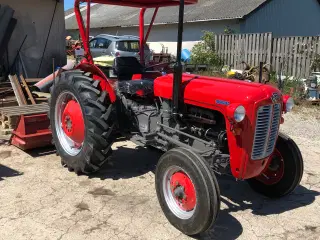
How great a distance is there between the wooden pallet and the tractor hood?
232 cm

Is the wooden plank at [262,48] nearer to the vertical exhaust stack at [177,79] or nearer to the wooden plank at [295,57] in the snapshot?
the wooden plank at [295,57]

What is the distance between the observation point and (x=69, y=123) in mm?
4457

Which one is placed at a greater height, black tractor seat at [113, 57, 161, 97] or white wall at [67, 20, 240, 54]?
white wall at [67, 20, 240, 54]

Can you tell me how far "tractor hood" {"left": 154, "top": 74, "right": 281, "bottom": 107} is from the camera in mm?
3102

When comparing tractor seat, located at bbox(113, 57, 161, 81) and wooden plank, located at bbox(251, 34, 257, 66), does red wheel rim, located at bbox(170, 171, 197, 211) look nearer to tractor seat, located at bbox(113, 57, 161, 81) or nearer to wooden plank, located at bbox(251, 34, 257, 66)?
tractor seat, located at bbox(113, 57, 161, 81)

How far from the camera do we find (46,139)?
5.02m

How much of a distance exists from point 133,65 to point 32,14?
21.1 feet

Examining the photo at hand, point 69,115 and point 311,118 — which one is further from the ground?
point 69,115

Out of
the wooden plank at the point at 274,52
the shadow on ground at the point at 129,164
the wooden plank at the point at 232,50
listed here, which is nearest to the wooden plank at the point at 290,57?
the wooden plank at the point at 274,52

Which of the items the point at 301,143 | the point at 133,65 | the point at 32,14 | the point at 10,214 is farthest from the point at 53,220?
the point at 32,14

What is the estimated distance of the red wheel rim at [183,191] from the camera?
10.2 ft

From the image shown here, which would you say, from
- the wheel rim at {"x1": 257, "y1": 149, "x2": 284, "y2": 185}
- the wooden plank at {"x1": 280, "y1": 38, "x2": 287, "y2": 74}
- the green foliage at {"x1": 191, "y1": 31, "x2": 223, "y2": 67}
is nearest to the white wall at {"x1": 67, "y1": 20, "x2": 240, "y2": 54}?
the green foliage at {"x1": 191, "y1": 31, "x2": 223, "y2": 67}

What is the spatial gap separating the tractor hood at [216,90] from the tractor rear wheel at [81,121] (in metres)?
0.66

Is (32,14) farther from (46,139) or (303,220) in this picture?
(303,220)
